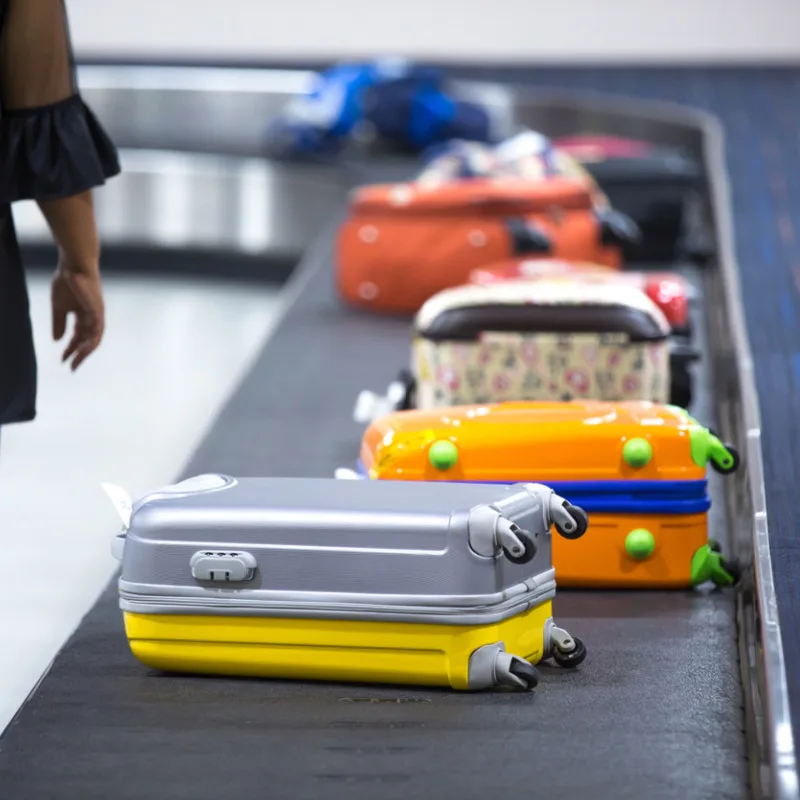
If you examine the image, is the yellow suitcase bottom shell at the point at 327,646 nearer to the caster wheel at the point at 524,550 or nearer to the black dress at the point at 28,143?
the caster wheel at the point at 524,550

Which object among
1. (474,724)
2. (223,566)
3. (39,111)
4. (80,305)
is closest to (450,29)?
(80,305)

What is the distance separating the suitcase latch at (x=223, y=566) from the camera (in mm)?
1932

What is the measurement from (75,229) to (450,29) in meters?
12.8

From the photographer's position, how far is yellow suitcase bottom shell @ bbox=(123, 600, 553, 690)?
189 centimetres

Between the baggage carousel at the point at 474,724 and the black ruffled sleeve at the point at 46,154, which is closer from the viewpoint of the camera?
the baggage carousel at the point at 474,724

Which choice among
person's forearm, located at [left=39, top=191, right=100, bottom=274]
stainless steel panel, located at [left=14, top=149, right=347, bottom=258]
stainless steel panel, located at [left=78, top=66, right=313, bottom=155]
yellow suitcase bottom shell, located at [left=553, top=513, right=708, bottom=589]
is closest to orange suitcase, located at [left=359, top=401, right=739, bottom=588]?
yellow suitcase bottom shell, located at [left=553, top=513, right=708, bottom=589]

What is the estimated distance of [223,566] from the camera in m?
1.93

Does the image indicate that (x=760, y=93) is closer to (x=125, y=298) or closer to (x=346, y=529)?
(x=125, y=298)

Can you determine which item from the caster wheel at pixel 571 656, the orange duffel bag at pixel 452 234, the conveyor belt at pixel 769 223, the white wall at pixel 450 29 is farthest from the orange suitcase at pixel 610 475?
the white wall at pixel 450 29

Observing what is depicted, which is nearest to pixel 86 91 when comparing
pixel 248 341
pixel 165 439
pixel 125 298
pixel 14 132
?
pixel 125 298

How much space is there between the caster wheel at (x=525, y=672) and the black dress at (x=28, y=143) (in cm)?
66

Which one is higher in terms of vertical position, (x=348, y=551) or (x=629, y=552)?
(x=348, y=551)

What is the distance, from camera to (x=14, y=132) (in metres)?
1.93

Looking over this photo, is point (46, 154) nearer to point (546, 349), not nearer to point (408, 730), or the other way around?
point (408, 730)
